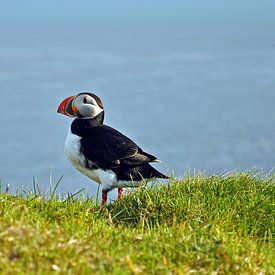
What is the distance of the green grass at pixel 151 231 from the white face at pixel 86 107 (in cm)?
155

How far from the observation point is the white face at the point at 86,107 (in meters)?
9.48

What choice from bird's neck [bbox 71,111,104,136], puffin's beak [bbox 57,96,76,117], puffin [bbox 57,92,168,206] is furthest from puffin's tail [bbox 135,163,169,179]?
puffin's beak [bbox 57,96,76,117]

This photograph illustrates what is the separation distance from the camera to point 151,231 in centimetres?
612

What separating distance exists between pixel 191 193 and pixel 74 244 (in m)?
3.13

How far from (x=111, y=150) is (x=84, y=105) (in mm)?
741

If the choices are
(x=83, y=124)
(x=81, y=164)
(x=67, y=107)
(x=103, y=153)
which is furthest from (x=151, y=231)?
(x=67, y=107)

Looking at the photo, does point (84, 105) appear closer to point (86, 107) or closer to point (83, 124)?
point (86, 107)

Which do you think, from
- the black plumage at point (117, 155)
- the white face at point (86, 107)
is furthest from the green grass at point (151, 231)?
the white face at point (86, 107)

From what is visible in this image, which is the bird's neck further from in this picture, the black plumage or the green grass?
the green grass

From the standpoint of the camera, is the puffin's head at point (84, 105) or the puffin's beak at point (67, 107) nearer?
the puffin's head at point (84, 105)

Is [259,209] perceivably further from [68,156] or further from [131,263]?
[131,263]

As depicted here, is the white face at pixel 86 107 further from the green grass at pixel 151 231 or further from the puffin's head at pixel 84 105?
the green grass at pixel 151 231

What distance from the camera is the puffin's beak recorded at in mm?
9695

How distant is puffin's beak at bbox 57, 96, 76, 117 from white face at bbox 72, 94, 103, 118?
109mm
